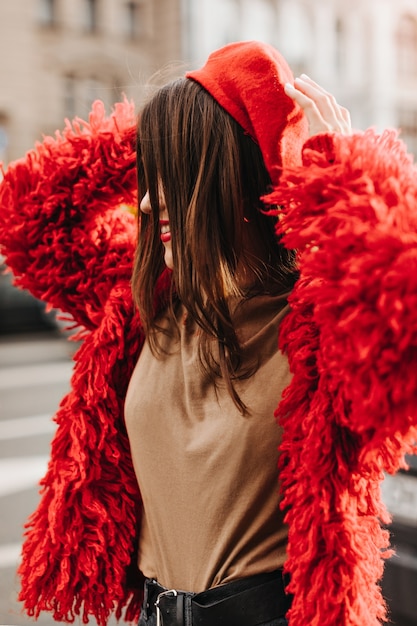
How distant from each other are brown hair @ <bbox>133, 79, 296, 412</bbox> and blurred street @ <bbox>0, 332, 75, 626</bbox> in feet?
2.87

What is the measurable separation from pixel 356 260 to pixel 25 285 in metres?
0.97

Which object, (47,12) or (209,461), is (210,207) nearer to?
(209,461)

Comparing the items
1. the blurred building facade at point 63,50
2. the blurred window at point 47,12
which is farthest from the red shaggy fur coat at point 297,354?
the blurred window at point 47,12

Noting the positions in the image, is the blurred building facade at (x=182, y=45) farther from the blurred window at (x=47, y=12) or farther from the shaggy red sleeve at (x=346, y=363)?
the shaggy red sleeve at (x=346, y=363)

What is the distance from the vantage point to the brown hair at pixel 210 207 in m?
1.43

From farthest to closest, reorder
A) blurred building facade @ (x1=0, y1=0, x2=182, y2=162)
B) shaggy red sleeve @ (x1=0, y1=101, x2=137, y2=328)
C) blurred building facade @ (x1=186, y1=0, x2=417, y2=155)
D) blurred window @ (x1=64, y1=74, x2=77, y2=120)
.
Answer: blurred building facade @ (x1=186, y1=0, x2=417, y2=155)
blurred window @ (x1=64, y1=74, x2=77, y2=120)
blurred building facade @ (x1=0, y1=0, x2=182, y2=162)
shaggy red sleeve @ (x1=0, y1=101, x2=137, y2=328)

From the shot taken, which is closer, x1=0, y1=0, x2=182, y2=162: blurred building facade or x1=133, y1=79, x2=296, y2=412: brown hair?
x1=133, y1=79, x2=296, y2=412: brown hair

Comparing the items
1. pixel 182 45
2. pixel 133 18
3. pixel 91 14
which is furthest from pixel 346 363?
pixel 133 18

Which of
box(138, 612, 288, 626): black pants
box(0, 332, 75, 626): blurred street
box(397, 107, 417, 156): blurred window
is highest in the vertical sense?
box(138, 612, 288, 626): black pants

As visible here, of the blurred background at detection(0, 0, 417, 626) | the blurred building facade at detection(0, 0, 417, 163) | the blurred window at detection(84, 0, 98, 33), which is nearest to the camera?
the blurred background at detection(0, 0, 417, 626)

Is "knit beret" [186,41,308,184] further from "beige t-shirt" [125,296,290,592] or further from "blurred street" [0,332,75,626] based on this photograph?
"blurred street" [0,332,75,626]

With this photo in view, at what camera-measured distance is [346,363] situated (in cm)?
114

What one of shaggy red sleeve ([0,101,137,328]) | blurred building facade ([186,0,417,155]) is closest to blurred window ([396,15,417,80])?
blurred building facade ([186,0,417,155])

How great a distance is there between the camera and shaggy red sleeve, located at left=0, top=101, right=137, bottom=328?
1786 millimetres
